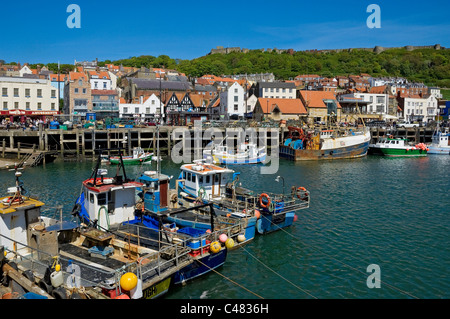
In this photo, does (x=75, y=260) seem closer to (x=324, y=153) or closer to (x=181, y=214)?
(x=181, y=214)

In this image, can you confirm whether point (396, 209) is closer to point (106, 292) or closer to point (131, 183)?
point (131, 183)

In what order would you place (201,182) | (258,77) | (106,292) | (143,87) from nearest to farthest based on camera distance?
1. (106,292)
2. (201,182)
3. (143,87)
4. (258,77)

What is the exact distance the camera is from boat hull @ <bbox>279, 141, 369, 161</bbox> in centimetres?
5572

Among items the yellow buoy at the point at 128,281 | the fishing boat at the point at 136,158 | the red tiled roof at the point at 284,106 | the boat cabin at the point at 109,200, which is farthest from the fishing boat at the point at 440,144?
the yellow buoy at the point at 128,281

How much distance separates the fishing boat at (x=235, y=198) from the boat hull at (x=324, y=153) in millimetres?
30728

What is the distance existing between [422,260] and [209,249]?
11182mm

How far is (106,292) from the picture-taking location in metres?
13.2

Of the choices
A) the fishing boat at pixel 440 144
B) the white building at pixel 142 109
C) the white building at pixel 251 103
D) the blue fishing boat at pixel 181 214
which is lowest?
the blue fishing boat at pixel 181 214

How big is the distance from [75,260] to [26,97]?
62.1 meters

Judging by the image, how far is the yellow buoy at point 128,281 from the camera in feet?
42.2

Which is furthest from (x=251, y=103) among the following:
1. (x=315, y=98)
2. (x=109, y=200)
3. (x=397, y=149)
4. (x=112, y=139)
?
(x=109, y=200)

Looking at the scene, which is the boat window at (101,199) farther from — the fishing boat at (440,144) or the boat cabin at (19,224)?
the fishing boat at (440,144)

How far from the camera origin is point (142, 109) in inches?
3071

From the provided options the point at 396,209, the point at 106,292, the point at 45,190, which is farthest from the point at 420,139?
the point at 106,292
